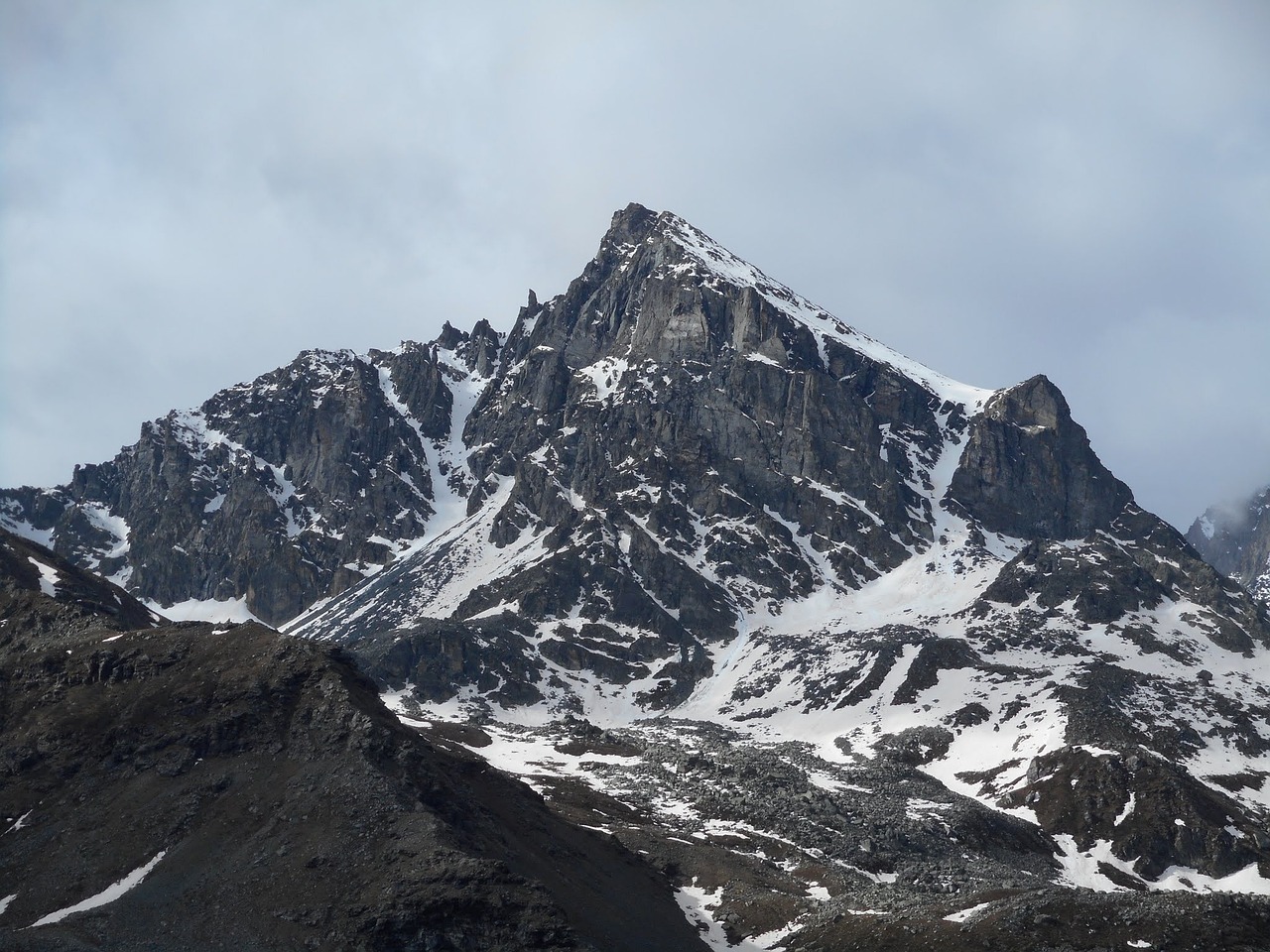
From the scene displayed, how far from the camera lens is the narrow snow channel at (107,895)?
83188 mm

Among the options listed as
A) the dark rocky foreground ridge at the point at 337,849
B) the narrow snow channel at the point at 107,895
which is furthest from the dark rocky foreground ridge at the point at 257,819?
the narrow snow channel at the point at 107,895

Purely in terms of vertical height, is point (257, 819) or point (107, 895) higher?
point (257, 819)

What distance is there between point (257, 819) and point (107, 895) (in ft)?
39.6

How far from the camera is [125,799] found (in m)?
96.9

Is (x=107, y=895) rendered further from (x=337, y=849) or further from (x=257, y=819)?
(x=337, y=849)

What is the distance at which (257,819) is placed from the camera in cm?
9412

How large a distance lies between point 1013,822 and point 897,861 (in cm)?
3572

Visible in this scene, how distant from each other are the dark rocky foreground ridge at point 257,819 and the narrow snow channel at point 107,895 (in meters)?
0.64

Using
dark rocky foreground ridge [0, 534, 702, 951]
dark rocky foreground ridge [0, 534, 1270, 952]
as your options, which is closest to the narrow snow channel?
dark rocky foreground ridge [0, 534, 1270, 952]

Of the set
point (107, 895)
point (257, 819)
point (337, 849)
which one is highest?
point (257, 819)

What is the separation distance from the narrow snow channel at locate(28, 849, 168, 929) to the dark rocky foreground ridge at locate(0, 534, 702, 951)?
0.64 metres

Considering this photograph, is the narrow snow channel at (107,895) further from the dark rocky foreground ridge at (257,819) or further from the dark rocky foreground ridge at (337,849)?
the dark rocky foreground ridge at (257,819)

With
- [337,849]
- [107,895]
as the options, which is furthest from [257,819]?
[107,895]

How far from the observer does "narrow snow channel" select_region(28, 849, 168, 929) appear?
83188 mm
